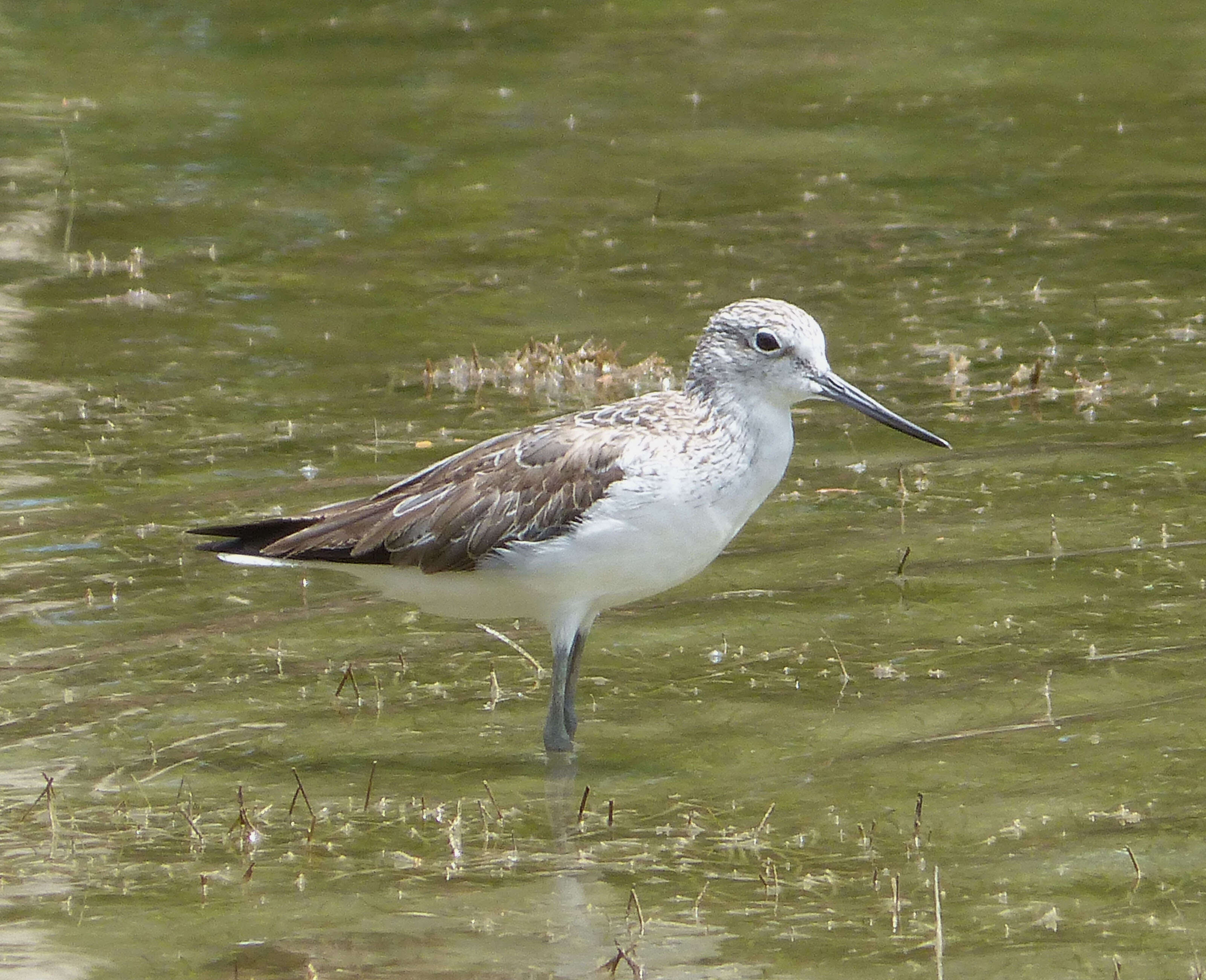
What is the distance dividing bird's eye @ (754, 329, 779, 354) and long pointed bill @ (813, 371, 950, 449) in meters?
0.20

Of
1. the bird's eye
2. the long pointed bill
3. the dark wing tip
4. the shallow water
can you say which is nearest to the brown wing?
the dark wing tip

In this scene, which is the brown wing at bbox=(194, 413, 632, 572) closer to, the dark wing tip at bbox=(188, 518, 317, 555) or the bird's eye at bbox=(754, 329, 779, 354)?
the dark wing tip at bbox=(188, 518, 317, 555)

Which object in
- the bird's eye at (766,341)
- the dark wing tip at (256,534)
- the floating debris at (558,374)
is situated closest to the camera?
the bird's eye at (766,341)

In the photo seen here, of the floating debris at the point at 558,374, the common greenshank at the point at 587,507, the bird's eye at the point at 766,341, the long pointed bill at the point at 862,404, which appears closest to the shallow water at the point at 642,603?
the floating debris at the point at 558,374

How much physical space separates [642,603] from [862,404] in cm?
165

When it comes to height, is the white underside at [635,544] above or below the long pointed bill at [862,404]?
below

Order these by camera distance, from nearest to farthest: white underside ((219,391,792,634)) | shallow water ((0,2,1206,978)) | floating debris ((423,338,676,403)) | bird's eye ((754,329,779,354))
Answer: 1. shallow water ((0,2,1206,978))
2. white underside ((219,391,792,634))
3. bird's eye ((754,329,779,354))
4. floating debris ((423,338,676,403))

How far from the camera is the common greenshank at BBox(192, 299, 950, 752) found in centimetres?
768

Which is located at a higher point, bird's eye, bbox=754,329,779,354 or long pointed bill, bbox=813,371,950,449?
bird's eye, bbox=754,329,779,354

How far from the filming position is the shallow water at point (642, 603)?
6.55 metres

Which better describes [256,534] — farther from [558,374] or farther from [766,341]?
[558,374]

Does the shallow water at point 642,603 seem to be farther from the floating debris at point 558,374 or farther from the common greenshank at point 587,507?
the common greenshank at point 587,507

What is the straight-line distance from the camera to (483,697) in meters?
8.35

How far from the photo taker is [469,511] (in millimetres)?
7992
